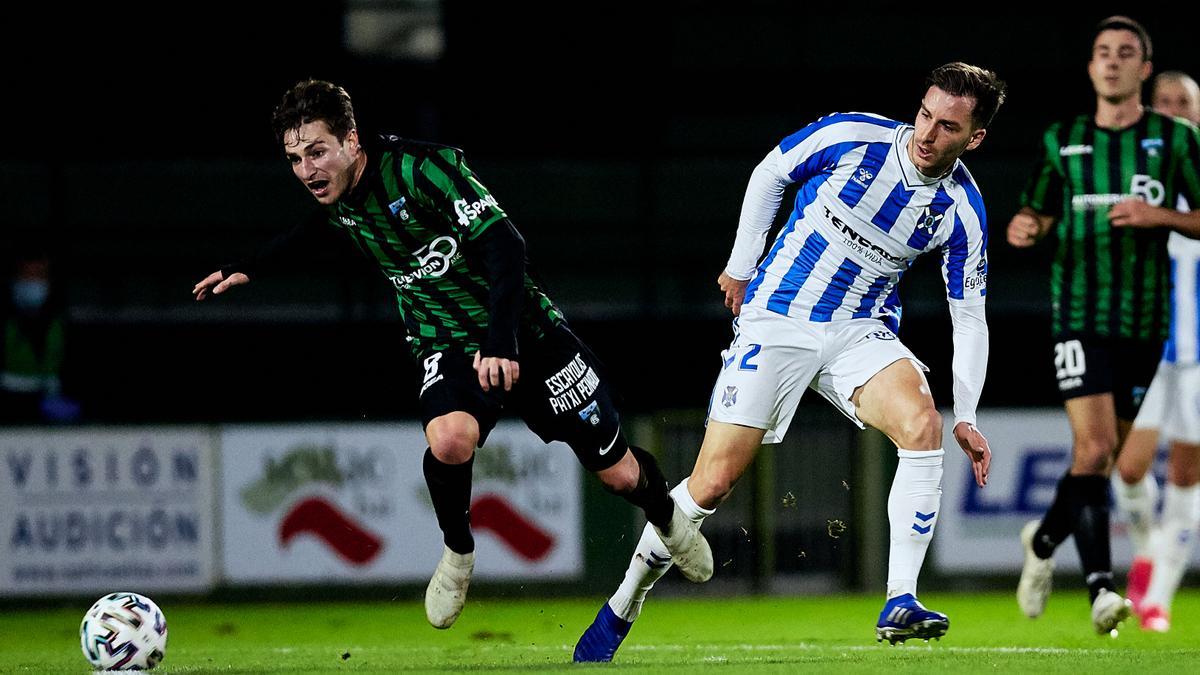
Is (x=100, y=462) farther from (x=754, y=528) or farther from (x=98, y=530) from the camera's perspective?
(x=754, y=528)

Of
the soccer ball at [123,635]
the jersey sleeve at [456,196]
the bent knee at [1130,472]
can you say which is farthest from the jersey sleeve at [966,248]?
the soccer ball at [123,635]

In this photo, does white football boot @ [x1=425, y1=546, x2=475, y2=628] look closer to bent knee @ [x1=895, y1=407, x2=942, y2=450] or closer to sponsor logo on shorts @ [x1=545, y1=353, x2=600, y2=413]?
sponsor logo on shorts @ [x1=545, y1=353, x2=600, y2=413]

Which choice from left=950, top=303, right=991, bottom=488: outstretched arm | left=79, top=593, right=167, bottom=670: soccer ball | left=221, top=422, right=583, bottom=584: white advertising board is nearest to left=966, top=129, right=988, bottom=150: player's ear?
left=950, top=303, right=991, bottom=488: outstretched arm

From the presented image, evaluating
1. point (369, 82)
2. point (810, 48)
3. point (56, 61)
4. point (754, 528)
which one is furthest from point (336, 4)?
point (754, 528)

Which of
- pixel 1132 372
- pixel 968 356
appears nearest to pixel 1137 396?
pixel 1132 372

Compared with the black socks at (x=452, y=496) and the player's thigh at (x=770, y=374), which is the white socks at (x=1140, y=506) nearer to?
the player's thigh at (x=770, y=374)

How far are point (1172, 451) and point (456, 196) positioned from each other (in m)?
3.85

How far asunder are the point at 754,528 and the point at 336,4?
702 centimetres

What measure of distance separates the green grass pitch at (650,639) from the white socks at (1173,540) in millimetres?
191

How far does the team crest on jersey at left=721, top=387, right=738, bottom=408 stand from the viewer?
5.86m

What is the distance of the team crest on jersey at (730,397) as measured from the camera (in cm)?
586

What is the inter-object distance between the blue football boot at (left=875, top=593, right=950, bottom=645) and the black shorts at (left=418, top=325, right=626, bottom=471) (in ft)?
3.47

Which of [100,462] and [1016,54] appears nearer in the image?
[100,462]

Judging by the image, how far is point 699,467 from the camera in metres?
5.98
